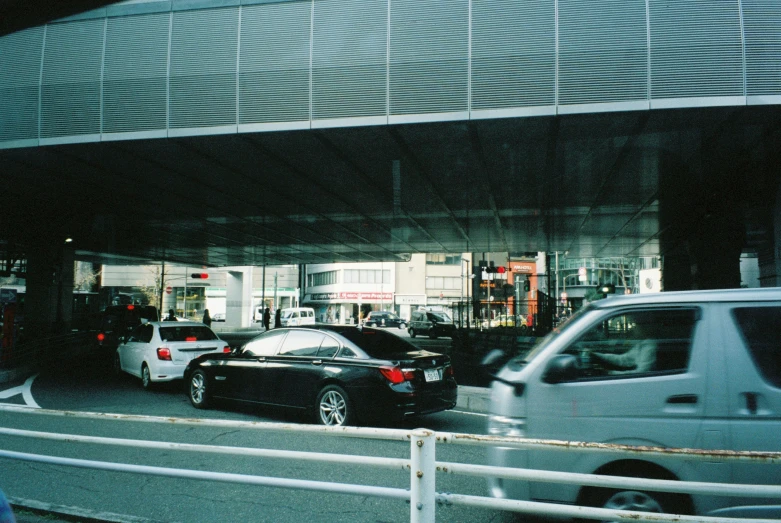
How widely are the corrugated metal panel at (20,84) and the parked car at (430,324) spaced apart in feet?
97.7

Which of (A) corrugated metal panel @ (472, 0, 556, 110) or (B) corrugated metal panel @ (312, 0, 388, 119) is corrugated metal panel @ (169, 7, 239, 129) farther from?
(A) corrugated metal panel @ (472, 0, 556, 110)

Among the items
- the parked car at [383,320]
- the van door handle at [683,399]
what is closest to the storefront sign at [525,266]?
the parked car at [383,320]

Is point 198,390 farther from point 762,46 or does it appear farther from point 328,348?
point 762,46

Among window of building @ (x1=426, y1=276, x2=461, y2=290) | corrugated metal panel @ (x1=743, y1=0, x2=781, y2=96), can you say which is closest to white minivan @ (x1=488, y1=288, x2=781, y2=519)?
corrugated metal panel @ (x1=743, y1=0, x2=781, y2=96)

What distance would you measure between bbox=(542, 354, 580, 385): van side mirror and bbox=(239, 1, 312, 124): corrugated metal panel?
8.85 meters

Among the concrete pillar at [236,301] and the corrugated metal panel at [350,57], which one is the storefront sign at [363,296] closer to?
the concrete pillar at [236,301]

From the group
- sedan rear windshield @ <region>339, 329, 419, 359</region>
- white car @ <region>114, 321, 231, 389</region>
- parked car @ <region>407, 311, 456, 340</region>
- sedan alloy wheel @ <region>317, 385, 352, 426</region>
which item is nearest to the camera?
sedan alloy wheel @ <region>317, 385, 352, 426</region>

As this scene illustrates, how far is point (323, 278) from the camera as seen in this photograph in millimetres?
81312

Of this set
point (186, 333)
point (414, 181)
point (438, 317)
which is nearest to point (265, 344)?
point (186, 333)

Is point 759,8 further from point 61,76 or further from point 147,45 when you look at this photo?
point 61,76

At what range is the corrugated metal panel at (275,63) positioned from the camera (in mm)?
11648

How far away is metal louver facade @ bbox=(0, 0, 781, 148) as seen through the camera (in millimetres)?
10414

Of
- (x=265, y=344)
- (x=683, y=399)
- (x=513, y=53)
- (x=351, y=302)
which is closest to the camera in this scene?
(x=683, y=399)

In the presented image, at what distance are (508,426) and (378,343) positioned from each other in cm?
442
